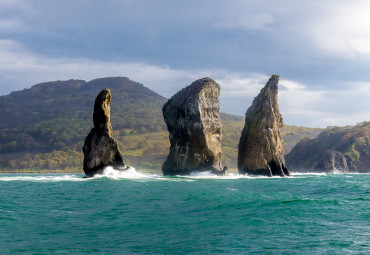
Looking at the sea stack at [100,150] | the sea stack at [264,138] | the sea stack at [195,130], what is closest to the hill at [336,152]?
the sea stack at [264,138]

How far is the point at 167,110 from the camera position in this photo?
81938 millimetres

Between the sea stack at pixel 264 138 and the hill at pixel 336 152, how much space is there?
158 feet

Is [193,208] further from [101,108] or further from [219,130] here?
[219,130]

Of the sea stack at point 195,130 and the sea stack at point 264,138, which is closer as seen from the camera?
the sea stack at point 195,130

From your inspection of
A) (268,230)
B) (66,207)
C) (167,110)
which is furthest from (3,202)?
(167,110)

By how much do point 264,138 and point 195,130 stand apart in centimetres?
1381

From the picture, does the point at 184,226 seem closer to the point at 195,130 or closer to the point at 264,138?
the point at 195,130

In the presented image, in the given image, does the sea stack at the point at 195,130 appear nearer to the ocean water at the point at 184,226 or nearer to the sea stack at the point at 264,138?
the sea stack at the point at 264,138

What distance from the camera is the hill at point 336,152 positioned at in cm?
12019

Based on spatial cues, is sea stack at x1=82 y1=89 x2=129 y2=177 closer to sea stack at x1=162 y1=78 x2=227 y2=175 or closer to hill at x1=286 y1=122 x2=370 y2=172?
sea stack at x1=162 y1=78 x2=227 y2=175

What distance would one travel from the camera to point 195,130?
7444cm

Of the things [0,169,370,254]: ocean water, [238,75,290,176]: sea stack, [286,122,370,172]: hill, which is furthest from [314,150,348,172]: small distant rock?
[0,169,370,254]: ocean water

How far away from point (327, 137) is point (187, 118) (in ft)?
310

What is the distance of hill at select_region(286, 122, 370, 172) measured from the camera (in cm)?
12019
